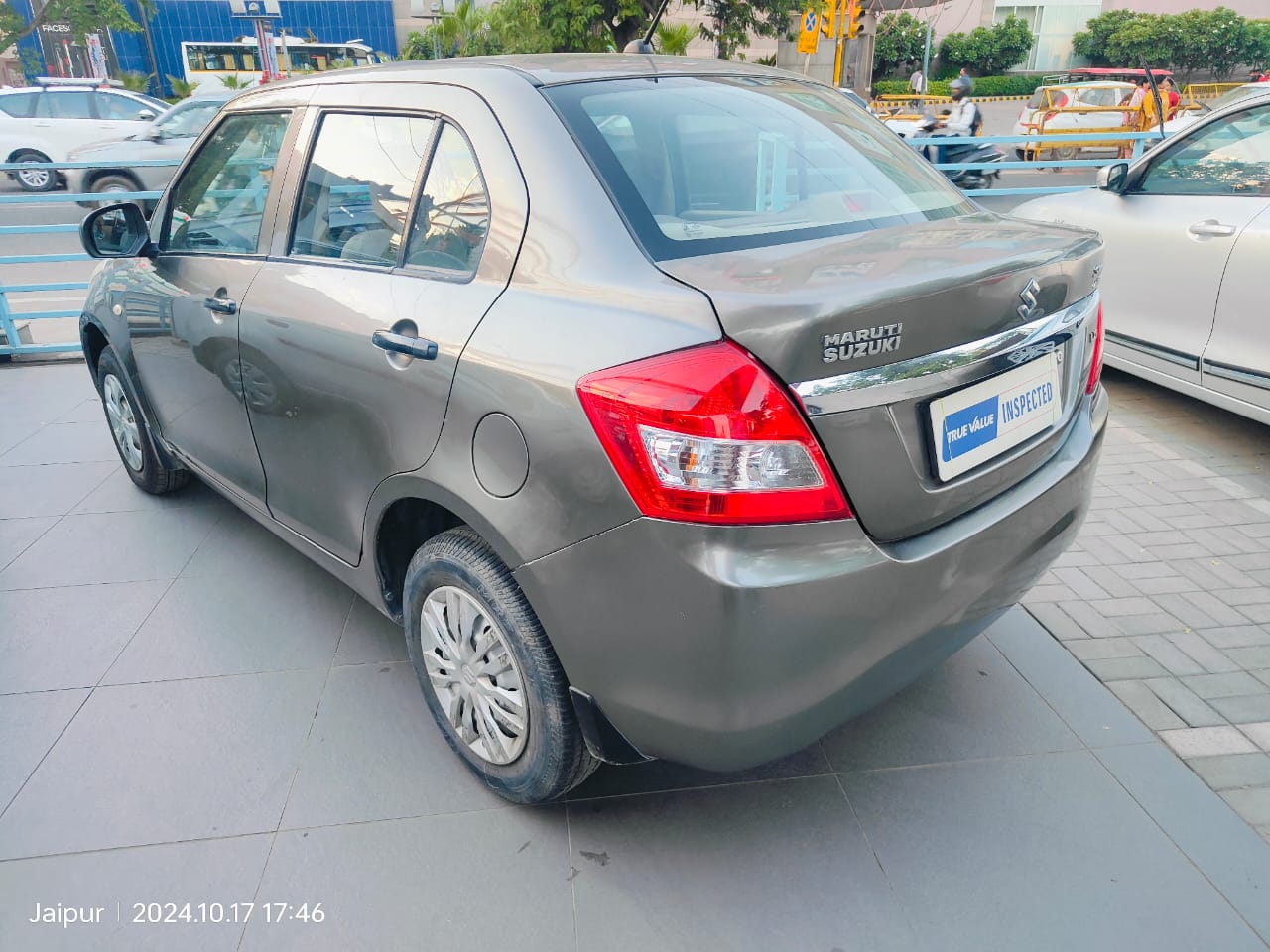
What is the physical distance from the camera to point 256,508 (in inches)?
119

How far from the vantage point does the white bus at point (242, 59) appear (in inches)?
1026

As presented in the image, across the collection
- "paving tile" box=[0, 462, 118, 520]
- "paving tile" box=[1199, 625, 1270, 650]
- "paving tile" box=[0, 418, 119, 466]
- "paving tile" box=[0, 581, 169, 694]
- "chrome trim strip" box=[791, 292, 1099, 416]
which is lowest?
"paving tile" box=[0, 418, 119, 466]

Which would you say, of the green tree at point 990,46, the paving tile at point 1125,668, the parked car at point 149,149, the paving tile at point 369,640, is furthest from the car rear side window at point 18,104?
the green tree at point 990,46

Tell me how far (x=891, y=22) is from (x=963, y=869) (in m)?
47.2

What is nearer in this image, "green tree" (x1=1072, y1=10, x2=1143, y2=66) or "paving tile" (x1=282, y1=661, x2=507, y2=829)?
"paving tile" (x1=282, y1=661, x2=507, y2=829)

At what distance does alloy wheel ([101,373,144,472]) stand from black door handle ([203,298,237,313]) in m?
1.27

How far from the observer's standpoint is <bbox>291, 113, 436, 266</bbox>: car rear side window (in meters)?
2.28

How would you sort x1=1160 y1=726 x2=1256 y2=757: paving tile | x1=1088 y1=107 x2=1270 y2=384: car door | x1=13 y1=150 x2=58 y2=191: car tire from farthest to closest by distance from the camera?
x1=13 y1=150 x2=58 y2=191: car tire < x1=1088 y1=107 x2=1270 y2=384: car door < x1=1160 y1=726 x2=1256 y2=757: paving tile

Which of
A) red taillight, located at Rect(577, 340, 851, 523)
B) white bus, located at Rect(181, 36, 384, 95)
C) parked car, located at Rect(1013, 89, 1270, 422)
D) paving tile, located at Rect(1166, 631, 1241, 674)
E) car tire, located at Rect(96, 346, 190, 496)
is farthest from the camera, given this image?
white bus, located at Rect(181, 36, 384, 95)

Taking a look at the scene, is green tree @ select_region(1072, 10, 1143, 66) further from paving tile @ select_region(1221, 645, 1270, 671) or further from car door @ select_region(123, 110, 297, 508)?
car door @ select_region(123, 110, 297, 508)

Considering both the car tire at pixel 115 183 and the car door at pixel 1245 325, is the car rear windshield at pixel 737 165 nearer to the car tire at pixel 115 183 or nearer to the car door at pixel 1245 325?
the car door at pixel 1245 325

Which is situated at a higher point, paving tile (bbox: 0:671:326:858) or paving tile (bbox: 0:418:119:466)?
paving tile (bbox: 0:671:326:858)

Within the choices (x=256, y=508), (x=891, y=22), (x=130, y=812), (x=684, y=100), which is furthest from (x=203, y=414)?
(x=891, y=22)

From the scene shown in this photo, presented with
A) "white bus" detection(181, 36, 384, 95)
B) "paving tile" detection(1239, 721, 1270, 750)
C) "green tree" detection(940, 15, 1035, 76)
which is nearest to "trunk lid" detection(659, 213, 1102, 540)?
"paving tile" detection(1239, 721, 1270, 750)
